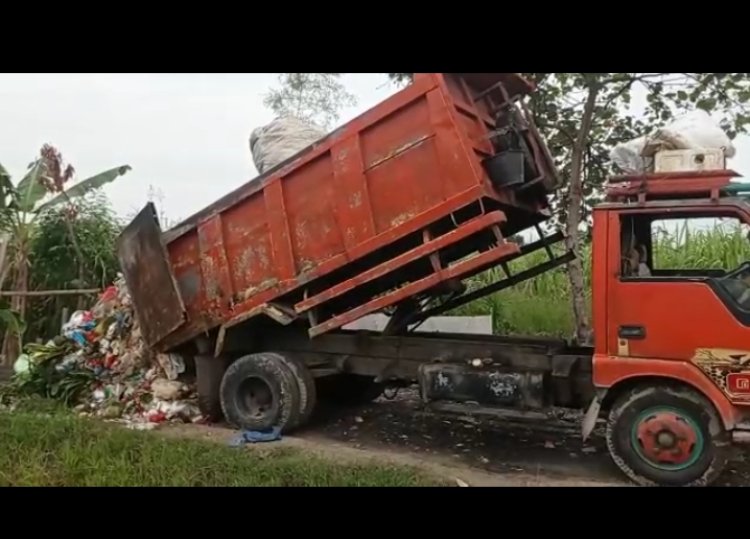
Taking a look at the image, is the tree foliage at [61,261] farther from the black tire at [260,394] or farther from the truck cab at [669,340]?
the truck cab at [669,340]

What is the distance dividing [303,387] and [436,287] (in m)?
1.54

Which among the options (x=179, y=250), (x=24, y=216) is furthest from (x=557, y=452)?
(x=24, y=216)

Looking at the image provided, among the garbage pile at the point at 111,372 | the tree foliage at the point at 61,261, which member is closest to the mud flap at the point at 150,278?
the garbage pile at the point at 111,372

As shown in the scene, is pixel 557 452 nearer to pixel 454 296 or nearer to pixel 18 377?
pixel 454 296

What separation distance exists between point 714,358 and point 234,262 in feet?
12.9

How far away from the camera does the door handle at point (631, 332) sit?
16.1 ft

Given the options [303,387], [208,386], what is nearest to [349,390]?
[303,387]

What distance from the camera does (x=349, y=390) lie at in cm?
732

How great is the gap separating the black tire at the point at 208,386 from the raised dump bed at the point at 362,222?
0.22 meters

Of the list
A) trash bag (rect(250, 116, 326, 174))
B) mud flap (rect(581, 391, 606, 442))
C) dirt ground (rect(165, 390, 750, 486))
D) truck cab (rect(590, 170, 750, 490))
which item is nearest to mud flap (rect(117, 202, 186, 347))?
dirt ground (rect(165, 390, 750, 486))

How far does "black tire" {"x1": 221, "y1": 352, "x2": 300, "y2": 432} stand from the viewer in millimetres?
6223

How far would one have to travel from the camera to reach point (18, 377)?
7.46 m

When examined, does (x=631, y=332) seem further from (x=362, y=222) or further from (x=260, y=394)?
(x=260, y=394)

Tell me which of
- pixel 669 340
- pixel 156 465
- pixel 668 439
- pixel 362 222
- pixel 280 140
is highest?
pixel 280 140
